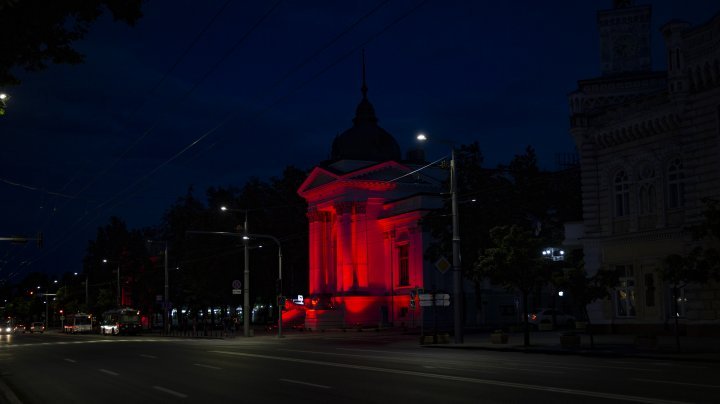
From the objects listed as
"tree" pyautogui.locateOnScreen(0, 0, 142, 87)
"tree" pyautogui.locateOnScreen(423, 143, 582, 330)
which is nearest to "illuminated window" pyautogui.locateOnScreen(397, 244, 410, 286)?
"tree" pyautogui.locateOnScreen(423, 143, 582, 330)

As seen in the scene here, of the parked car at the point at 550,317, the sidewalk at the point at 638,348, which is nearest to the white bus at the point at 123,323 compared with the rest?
the parked car at the point at 550,317

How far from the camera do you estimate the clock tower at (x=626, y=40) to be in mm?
46844

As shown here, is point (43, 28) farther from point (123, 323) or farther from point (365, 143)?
point (123, 323)

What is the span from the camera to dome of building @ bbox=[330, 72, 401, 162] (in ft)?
272

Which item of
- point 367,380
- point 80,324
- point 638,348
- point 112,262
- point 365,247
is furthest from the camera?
point 112,262

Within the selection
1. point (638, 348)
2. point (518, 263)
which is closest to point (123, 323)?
point (518, 263)

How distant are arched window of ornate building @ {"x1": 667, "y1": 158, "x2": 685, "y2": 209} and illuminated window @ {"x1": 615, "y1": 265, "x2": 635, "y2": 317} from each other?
169 inches

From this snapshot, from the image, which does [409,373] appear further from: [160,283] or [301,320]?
[160,283]

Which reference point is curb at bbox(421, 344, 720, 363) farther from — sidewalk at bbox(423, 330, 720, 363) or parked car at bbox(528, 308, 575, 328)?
parked car at bbox(528, 308, 575, 328)

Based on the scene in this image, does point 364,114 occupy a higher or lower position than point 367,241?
higher

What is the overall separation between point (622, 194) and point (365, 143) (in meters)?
42.5

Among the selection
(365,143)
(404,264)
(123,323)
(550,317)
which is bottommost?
(123,323)

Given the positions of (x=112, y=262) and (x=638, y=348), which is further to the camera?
(x=112, y=262)

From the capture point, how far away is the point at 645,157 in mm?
41844
